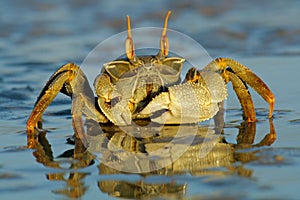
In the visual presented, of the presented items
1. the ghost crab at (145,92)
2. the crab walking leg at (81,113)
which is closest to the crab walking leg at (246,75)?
the ghost crab at (145,92)

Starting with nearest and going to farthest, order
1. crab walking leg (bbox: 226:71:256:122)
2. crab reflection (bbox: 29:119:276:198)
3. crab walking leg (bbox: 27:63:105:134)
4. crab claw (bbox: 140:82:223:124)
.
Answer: crab reflection (bbox: 29:119:276:198) → crab claw (bbox: 140:82:223:124) → crab walking leg (bbox: 27:63:105:134) → crab walking leg (bbox: 226:71:256:122)

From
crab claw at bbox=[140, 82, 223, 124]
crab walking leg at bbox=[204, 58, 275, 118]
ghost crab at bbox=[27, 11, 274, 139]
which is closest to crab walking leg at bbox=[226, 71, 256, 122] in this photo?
crab walking leg at bbox=[204, 58, 275, 118]

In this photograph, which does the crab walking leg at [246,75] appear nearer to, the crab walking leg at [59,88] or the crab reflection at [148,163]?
the crab reflection at [148,163]

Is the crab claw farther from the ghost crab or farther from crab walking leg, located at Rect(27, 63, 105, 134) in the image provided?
crab walking leg, located at Rect(27, 63, 105, 134)

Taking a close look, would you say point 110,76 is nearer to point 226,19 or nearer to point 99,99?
point 99,99

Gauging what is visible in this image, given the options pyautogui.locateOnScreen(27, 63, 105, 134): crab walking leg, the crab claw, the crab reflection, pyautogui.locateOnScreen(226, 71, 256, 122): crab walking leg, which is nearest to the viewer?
the crab reflection

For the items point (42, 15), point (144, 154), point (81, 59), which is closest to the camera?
point (144, 154)

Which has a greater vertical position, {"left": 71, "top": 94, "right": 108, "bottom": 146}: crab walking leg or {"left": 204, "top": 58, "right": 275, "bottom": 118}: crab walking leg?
{"left": 204, "top": 58, "right": 275, "bottom": 118}: crab walking leg

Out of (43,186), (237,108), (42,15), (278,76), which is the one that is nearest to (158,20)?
(42,15)

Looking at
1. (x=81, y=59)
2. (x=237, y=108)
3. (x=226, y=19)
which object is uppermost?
(x=226, y=19)
